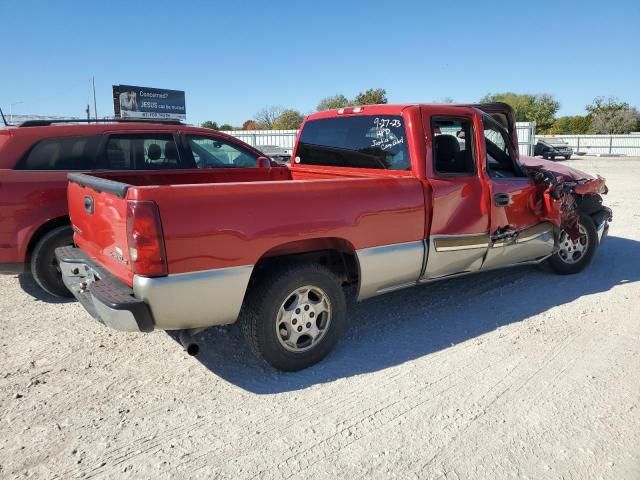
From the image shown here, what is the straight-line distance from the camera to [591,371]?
3.49 meters

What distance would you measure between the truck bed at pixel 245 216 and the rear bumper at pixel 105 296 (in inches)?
3.2

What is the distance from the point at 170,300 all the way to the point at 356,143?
96.7 inches

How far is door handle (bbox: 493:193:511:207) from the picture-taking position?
14.6 feet

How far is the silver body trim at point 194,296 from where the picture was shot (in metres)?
2.80

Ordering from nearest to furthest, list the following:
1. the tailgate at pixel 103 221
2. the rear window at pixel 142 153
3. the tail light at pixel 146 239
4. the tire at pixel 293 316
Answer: the tail light at pixel 146 239, the tailgate at pixel 103 221, the tire at pixel 293 316, the rear window at pixel 142 153

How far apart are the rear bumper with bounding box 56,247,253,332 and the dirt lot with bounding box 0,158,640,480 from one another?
56 centimetres

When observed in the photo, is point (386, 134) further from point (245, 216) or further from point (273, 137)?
point (273, 137)

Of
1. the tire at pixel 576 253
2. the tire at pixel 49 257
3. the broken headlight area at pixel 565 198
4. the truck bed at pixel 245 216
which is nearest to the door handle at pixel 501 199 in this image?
the broken headlight area at pixel 565 198

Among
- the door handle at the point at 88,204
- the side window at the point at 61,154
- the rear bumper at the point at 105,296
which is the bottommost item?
the rear bumper at the point at 105,296

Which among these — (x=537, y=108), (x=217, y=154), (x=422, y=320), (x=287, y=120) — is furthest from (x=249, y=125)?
(x=422, y=320)

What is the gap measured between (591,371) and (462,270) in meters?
1.31

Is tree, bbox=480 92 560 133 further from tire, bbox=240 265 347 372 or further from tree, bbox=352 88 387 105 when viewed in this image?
tire, bbox=240 265 347 372

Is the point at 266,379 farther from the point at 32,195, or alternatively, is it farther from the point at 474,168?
the point at 32,195

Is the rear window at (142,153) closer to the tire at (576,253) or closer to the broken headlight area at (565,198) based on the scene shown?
the broken headlight area at (565,198)
